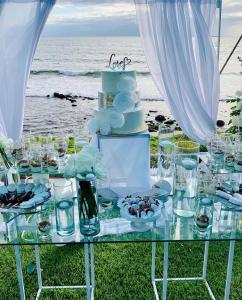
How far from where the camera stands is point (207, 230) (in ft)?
4.32

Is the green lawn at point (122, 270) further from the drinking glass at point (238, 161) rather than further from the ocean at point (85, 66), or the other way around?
the ocean at point (85, 66)

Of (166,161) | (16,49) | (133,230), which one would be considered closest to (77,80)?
(16,49)

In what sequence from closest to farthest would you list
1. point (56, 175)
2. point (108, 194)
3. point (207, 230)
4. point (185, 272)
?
point (207, 230) < point (108, 194) < point (56, 175) < point (185, 272)

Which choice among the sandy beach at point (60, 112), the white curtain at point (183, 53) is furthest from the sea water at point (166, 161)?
the sandy beach at point (60, 112)

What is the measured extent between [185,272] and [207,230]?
43.1 inches

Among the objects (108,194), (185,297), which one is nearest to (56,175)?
(108,194)

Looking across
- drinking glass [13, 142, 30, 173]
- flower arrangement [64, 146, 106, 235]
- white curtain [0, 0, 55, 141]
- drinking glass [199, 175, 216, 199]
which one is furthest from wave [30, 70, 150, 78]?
flower arrangement [64, 146, 106, 235]

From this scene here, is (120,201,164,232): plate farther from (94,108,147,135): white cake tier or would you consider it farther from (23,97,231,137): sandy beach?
(23,97,231,137): sandy beach

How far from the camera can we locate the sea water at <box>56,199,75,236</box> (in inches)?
51.9

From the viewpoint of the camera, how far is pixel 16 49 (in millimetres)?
2586

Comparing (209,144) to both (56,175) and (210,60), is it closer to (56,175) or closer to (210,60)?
(56,175)

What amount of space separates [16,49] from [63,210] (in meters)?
1.69

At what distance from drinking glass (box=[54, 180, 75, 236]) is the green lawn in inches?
37.1

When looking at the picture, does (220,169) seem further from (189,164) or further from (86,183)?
(86,183)
